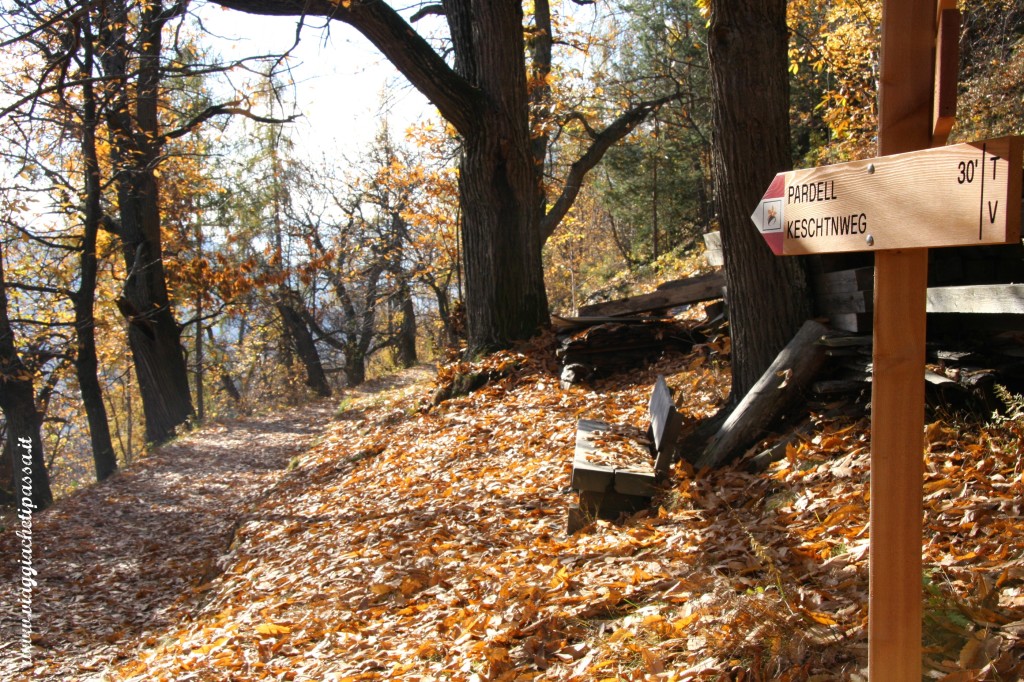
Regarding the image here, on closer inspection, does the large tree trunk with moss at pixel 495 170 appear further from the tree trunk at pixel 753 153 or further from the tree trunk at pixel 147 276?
the tree trunk at pixel 147 276

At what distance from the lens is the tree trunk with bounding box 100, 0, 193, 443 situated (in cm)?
A: 1438

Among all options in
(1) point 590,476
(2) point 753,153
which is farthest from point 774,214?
(2) point 753,153

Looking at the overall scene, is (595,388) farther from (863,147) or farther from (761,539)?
(863,147)

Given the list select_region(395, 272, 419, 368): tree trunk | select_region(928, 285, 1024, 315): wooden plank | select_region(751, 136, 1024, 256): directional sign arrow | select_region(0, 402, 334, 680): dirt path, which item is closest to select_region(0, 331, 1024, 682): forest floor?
select_region(0, 402, 334, 680): dirt path

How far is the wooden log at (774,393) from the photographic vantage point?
5504 mm

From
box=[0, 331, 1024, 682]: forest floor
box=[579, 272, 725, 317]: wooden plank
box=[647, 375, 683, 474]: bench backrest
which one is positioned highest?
box=[579, 272, 725, 317]: wooden plank

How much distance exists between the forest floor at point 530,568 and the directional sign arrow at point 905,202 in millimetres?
1582

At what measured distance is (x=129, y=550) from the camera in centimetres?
829

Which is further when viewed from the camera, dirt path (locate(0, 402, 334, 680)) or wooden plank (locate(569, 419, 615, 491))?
dirt path (locate(0, 402, 334, 680))

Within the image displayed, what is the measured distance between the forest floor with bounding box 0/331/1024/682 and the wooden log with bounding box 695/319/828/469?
0.32m

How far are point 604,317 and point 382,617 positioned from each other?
19.0 feet

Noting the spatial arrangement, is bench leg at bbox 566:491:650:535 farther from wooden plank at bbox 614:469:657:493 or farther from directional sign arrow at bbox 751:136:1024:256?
directional sign arrow at bbox 751:136:1024:256

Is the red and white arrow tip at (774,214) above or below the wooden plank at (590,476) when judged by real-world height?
above

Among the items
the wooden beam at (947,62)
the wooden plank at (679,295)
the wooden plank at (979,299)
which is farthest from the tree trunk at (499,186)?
the wooden beam at (947,62)
